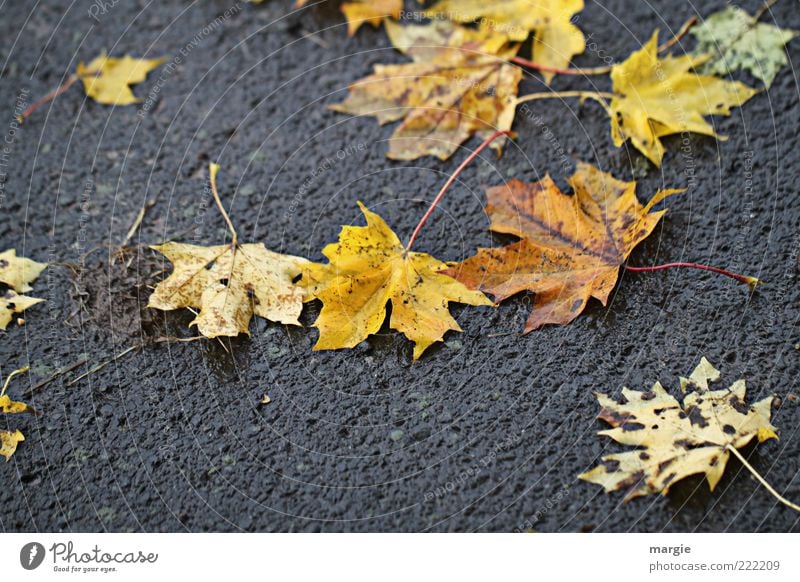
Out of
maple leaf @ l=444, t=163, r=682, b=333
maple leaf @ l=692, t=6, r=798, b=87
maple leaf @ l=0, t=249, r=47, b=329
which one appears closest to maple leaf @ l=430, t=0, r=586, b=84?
maple leaf @ l=692, t=6, r=798, b=87

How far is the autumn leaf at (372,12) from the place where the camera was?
182 cm

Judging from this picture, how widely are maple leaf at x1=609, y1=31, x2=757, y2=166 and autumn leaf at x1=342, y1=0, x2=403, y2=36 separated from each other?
54 cm

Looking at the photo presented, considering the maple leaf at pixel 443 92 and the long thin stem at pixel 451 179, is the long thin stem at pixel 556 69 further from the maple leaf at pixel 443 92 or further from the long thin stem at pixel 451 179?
the long thin stem at pixel 451 179

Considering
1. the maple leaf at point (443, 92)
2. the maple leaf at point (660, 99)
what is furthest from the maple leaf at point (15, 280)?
the maple leaf at point (660, 99)

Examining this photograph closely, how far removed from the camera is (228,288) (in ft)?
4.46

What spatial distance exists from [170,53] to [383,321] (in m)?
0.93

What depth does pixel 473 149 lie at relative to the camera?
162 centimetres

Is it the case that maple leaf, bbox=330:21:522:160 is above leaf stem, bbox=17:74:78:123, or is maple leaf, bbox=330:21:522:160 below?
below

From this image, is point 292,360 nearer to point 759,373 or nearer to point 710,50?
point 759,373

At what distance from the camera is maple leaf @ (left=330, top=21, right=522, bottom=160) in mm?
1621

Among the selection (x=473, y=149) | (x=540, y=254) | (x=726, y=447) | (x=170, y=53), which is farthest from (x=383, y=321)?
(x=170, y=53)

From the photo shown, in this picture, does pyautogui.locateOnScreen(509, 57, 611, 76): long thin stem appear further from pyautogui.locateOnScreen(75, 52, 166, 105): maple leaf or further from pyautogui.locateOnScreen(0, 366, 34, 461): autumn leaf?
pyautogui.locateOnScreen(0, 366, 34, 461): autumn leaf
